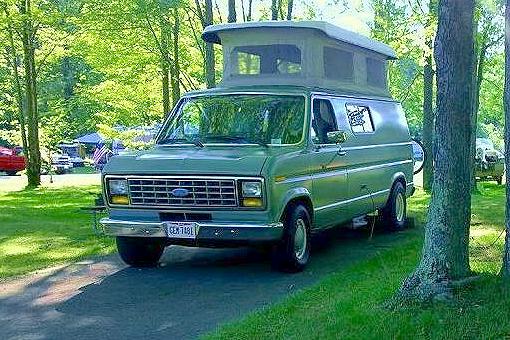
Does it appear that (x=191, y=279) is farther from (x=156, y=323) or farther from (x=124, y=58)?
(x=124, y=58)

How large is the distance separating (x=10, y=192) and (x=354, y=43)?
14.7 metres

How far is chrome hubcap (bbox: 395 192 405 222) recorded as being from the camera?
456 inches

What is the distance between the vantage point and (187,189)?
783 cm

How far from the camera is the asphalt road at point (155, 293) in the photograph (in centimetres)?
604

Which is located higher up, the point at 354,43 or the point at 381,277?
the point at 354,43

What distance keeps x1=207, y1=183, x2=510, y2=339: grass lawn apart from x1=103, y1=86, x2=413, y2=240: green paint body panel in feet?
3.81

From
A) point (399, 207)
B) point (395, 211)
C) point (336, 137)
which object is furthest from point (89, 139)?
point (336, 137)

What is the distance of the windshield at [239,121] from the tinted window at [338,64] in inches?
46.9

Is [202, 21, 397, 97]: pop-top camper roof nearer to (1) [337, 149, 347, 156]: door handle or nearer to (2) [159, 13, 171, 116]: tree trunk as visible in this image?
(1) [337, 149, 347, 156]: door handle

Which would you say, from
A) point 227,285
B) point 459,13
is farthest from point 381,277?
point 459,13

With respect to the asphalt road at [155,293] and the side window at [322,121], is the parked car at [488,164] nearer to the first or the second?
the asphalt road at [155,293]

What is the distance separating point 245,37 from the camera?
9961 mm

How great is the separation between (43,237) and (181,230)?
4191mm

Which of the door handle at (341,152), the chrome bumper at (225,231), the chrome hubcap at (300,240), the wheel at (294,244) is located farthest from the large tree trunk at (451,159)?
the door handle at (341,152)
